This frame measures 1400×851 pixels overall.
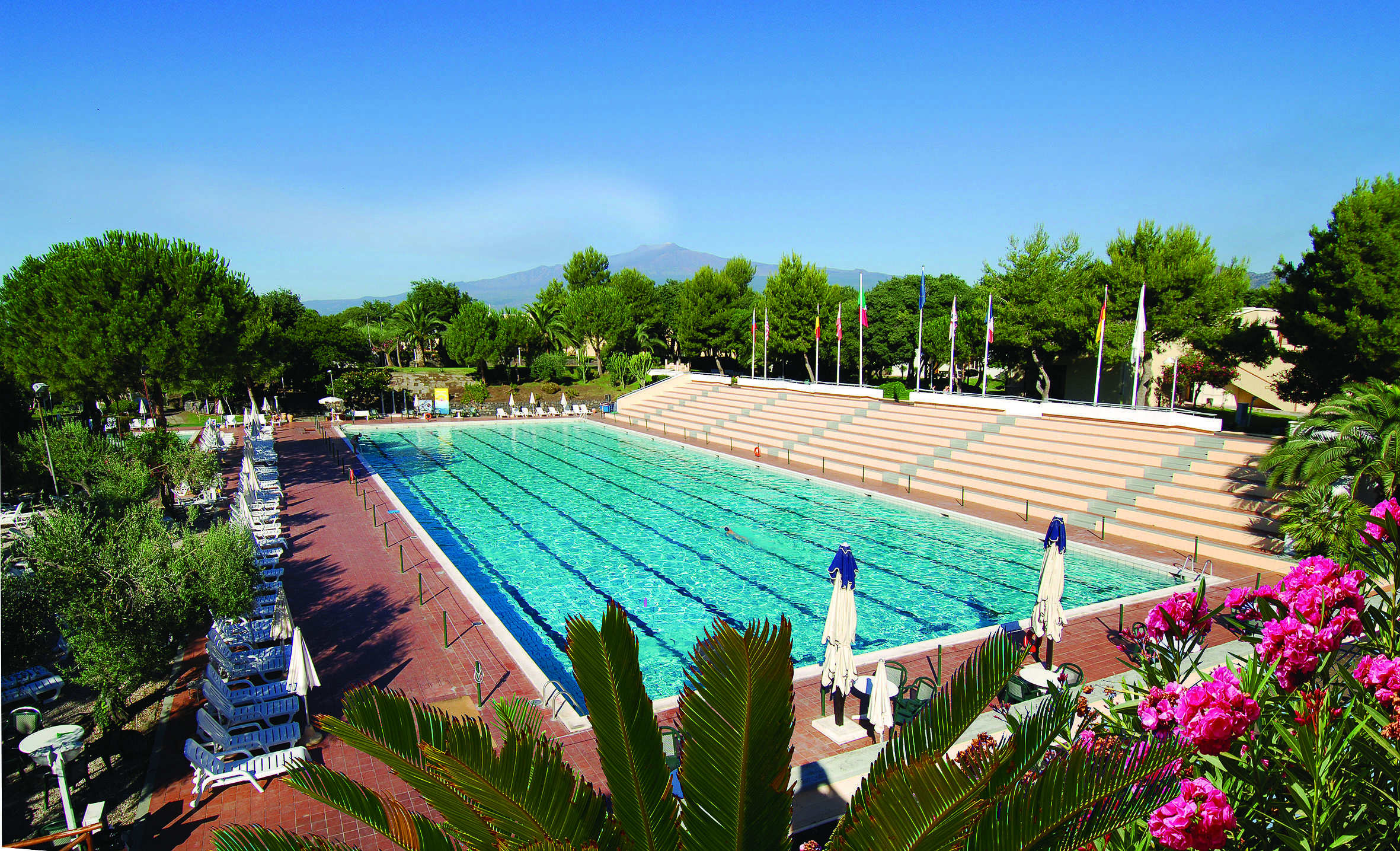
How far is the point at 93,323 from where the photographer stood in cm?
2027

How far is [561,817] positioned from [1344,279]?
2423cm

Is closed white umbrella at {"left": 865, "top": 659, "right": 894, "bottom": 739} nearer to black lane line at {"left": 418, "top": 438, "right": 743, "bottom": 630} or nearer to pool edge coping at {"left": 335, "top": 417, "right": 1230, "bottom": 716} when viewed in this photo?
pool edge coping at {"left": 335, "top": 417, "right": 1230, "bottom": 716}

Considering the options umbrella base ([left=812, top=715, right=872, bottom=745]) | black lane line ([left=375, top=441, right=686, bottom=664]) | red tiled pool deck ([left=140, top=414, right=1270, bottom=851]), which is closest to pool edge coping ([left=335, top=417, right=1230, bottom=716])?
Result: red tiled pool deck ([left=140, top=414, right=1270, bottom=851])

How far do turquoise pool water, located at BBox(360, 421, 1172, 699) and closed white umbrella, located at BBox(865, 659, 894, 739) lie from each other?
3091mm

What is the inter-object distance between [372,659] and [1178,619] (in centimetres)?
977

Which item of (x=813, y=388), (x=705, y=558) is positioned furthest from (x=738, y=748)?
(x=813, y=388)

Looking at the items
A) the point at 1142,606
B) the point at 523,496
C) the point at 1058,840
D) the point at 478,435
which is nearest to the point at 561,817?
the point at 1058,840

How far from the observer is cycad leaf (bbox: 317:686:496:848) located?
3.30 metres

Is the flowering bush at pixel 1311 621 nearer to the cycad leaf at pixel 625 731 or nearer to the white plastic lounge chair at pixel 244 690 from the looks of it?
the cycad leaf at pixel 625 731

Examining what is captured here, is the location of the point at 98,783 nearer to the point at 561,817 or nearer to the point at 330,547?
the point at 561,817

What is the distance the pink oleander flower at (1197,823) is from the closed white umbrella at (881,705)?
5.25 metres

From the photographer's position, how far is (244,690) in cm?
884

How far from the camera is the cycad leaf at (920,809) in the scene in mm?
2900

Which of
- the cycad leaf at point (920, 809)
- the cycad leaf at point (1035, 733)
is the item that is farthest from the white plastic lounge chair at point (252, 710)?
the cycad leaf at point (1035, 733)
